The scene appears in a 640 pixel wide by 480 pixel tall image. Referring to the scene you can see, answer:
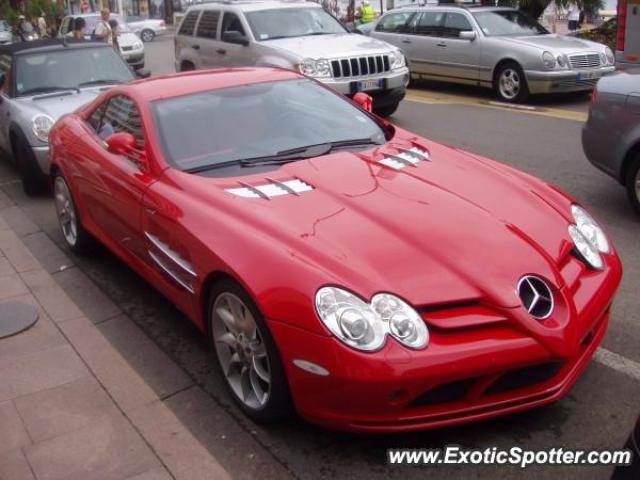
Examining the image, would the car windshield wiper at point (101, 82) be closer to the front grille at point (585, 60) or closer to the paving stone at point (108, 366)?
the paving stone at point (108, 366)

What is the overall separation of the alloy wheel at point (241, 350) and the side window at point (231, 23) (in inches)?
338

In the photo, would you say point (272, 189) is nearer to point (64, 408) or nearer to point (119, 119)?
point (64, 408)

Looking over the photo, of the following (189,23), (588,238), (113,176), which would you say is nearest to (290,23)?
(189,23)

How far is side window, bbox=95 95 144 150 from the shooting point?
15.2ft

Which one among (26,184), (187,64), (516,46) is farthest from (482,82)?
(26,184)

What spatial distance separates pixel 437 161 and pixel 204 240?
1.52 metres

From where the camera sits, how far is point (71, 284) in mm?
5367

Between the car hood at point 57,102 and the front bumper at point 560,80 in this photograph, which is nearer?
the car hood at point 57,102

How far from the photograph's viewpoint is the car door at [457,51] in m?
12.7

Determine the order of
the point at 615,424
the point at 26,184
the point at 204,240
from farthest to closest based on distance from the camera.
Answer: the point at 26,184
the point at 204,240
the point at 615,424

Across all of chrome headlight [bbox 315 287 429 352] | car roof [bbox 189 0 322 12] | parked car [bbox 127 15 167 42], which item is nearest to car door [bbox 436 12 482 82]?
car roof [bbox 189 0 322 12]

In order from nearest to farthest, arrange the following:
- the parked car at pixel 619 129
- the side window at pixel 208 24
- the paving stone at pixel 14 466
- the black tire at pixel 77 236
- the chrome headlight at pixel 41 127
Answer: the paving stone at pixel 14 466, the black tire at pixel 77 236, the parked car at pixel 619 129, the chrome headlight at pixel 41 127, the side window at pixel 208 24

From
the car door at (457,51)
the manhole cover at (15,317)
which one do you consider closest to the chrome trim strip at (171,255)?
the manhole cover at (15,317)

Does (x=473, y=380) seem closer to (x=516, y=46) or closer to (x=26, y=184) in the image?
(x=26, y=184)
